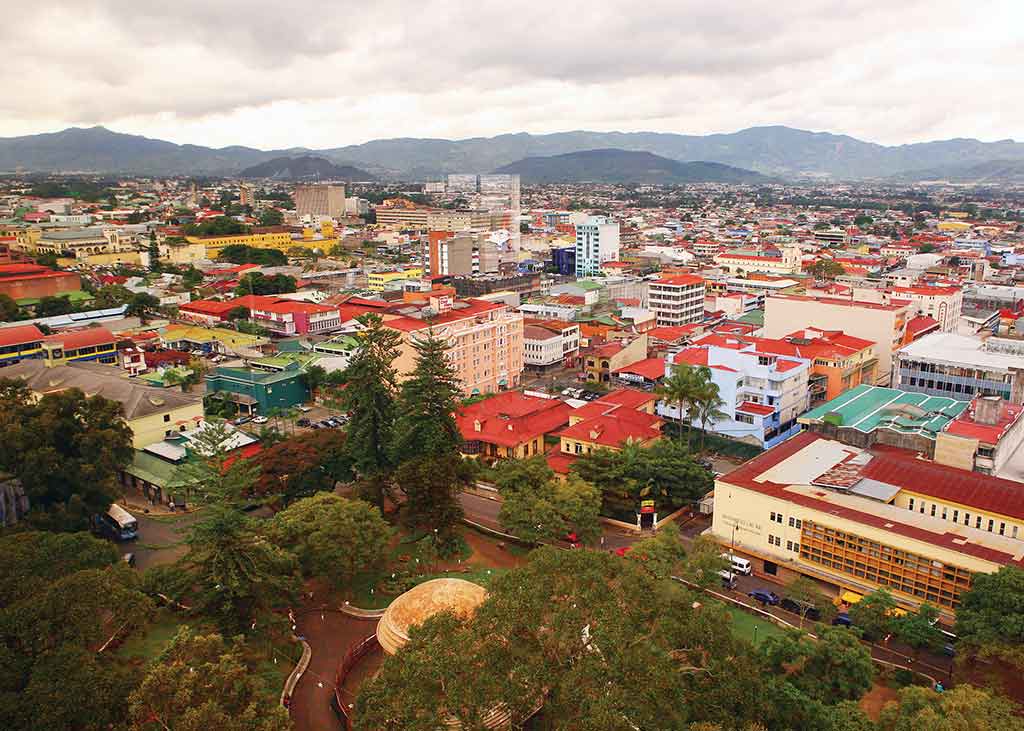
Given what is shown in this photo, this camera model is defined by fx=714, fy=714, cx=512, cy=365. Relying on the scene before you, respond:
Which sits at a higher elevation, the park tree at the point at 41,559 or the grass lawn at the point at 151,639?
the park tree at the point at 41,559

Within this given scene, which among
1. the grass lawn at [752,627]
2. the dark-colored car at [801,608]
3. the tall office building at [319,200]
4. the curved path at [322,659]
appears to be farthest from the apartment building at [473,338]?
the tall office building at [319,200]

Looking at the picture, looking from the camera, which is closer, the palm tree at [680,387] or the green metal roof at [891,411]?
the green metal roof at [891,411]

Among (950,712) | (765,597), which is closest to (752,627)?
(765,597)

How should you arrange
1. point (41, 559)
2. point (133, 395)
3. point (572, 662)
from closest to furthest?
point (572, 662) < point (41, 559) < point (133, 395)

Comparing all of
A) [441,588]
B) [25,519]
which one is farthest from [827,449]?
[25,519]

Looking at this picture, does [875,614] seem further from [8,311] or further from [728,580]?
[8,311]

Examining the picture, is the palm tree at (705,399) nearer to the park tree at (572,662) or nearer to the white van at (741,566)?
the white van at (741,566)

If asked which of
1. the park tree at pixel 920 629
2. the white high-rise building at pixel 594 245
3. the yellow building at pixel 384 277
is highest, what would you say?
the white high-rise building at pixel 594 245
